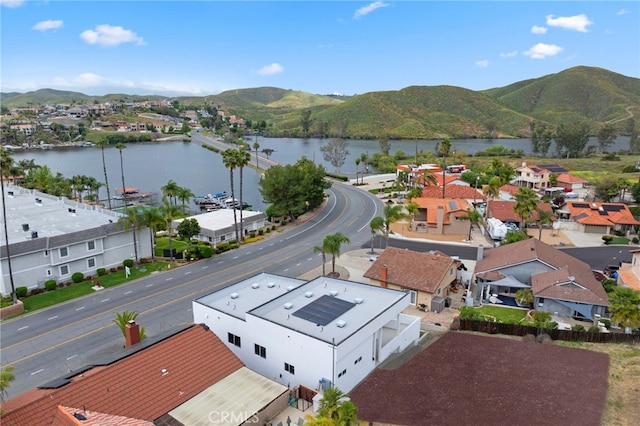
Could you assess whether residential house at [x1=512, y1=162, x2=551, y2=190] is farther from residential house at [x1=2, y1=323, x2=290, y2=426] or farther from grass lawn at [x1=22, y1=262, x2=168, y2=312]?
residential house at [x1=2, y1=323, x2=290, y2=426]

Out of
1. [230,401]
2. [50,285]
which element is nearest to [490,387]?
[230,401]

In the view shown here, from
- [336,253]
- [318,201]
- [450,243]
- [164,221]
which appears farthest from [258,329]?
[318,201]

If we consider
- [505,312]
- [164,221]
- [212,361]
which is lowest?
[505,312]

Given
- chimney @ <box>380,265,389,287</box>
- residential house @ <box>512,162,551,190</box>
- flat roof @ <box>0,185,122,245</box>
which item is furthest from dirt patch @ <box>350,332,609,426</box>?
residential house @ <box>512,162,551,190</box>

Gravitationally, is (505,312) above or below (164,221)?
below

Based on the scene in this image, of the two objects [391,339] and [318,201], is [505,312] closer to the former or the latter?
[391,339]

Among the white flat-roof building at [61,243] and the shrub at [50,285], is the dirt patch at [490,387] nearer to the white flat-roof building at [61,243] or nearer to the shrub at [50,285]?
the shrub at [50,285]

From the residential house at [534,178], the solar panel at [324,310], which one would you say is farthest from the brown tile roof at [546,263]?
the residential house at [534,178]
